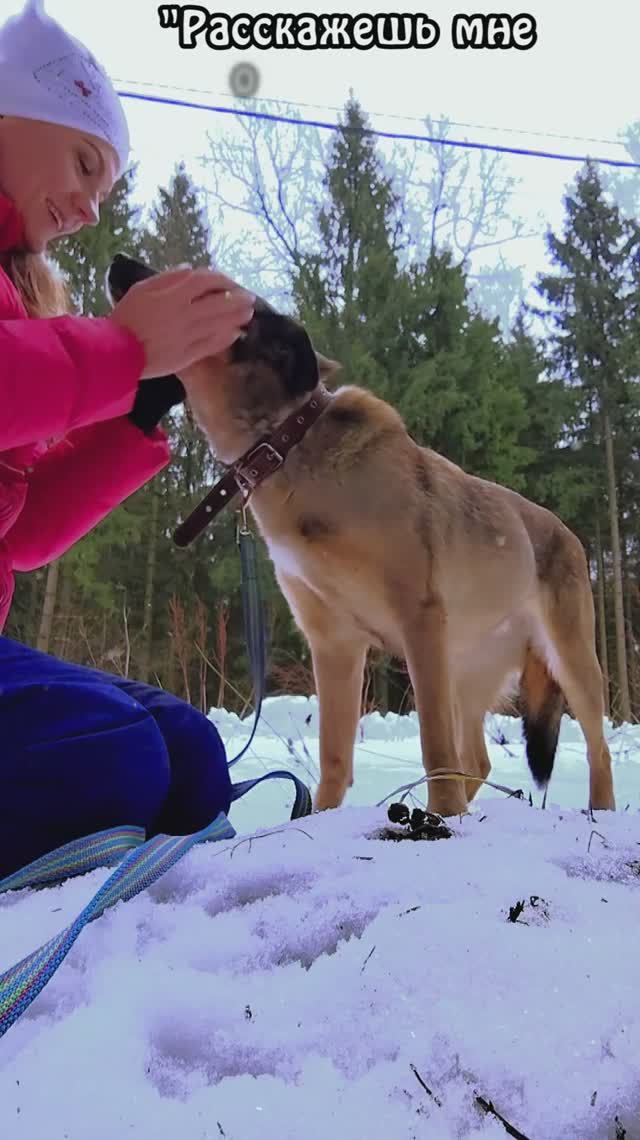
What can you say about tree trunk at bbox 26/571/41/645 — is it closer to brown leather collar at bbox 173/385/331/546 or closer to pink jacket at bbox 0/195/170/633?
brown leather collar at bbox 173/385/331/546

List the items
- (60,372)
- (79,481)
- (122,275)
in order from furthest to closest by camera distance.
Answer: (122,275), (79,481), (60,372)

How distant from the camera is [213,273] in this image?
51.6 inches

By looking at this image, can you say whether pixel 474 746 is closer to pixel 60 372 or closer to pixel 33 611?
pixel 60 372

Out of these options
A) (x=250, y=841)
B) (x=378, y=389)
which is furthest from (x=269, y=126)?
(x=250, y=841)

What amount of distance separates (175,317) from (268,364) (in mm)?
1153

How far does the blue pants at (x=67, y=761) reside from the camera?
4.19 feet

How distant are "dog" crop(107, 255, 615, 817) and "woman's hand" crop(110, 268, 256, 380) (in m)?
0.91

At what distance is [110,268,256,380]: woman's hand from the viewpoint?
1.21m

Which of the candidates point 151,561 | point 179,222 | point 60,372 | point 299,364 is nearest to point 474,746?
point 299,364

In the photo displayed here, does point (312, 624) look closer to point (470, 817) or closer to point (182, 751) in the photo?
point (182, 751)

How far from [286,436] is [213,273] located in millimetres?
961

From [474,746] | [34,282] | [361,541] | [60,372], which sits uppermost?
[34,282]

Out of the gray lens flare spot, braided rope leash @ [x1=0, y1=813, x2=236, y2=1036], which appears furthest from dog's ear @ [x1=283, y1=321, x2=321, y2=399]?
the gray lens flare spot

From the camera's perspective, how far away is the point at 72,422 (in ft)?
3.96
